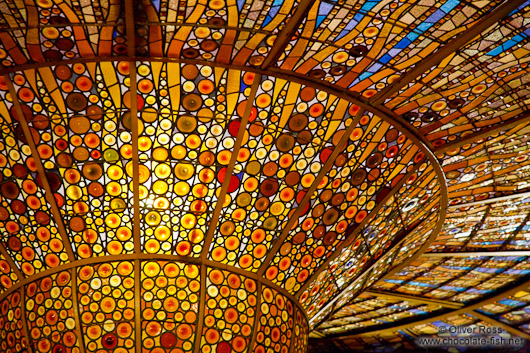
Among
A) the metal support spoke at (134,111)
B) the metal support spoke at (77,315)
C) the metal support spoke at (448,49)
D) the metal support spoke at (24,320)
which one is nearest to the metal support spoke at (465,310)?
the metal support spoke at (448,49)

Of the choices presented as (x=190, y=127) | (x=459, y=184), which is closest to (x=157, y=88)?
(x=190, y=127)

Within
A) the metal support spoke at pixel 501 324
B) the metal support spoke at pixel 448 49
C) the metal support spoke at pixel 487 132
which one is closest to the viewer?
the metal support spoke at pixel 448 49

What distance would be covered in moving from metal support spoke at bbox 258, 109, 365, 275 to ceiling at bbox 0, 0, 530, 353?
0.04 m

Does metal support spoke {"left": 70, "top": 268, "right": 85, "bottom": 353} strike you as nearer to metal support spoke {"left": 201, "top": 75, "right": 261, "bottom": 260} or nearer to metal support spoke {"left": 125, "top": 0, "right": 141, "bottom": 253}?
metal support spoke {"left": 125, "top": 0, "right": 141, "bottom": 253}

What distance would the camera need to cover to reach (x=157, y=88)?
927 centimetres

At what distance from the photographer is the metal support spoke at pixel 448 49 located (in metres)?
8.20

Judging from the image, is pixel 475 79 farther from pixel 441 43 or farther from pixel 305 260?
pixel 305 260

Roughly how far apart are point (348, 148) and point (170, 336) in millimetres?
4247

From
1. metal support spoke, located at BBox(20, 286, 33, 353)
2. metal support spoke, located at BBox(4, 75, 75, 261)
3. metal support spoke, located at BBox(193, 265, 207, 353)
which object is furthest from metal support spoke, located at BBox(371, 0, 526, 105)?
metal support spoke, located at BBox(20, 286, 33, 353)

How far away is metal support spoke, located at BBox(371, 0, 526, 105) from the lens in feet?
26.9

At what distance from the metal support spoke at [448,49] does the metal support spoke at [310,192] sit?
59 centimetres

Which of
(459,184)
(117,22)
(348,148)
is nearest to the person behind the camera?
(117,22)

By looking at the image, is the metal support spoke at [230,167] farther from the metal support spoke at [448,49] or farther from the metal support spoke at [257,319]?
the metal support spoke at [448,49]

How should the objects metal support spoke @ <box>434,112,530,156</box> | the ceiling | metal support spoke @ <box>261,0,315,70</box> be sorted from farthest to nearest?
1. metal support spoke @ <box>434,112,530,156</box>
2. the ceiling
3. metal support spoke @ <box>261,0,315,70</box>
